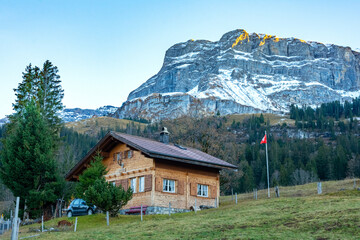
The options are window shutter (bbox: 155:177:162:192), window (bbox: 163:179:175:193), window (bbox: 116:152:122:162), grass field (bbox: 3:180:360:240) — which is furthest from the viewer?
window (bbox: 116:152:122:162)

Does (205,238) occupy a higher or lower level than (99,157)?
lower

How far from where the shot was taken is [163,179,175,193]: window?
34.2m

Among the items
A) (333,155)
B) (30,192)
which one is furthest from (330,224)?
(333,155)

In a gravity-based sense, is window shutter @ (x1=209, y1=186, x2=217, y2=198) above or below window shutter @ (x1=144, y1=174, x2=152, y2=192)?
below

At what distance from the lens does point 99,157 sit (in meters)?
36.8

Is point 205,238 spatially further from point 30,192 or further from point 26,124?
point 26,124

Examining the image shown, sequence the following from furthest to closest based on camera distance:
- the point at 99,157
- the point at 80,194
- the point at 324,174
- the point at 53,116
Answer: the point at 324,174 → the point at 53,116 → the point at 99,157 → the point at 80,194

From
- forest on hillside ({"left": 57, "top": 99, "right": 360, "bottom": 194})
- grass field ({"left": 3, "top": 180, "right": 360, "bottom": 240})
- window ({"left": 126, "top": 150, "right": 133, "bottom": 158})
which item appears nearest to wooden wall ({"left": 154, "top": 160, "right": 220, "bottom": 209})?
window ({"left": 126, "top": 150, "right": 133, "bottom": 158})

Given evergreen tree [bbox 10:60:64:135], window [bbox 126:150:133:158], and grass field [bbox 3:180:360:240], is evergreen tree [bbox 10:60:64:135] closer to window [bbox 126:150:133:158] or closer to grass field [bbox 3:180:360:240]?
window [bbox 126:150:133:158]

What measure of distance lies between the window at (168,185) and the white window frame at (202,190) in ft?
9.17

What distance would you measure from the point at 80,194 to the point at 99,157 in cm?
387

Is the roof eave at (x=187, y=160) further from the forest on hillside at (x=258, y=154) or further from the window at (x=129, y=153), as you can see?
the forest on hillside at (x=258, y=154)

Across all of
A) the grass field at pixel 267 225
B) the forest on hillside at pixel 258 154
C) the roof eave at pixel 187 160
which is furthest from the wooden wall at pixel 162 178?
the forest on hillside at pixel 258 154

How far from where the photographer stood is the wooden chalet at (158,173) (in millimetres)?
33344
